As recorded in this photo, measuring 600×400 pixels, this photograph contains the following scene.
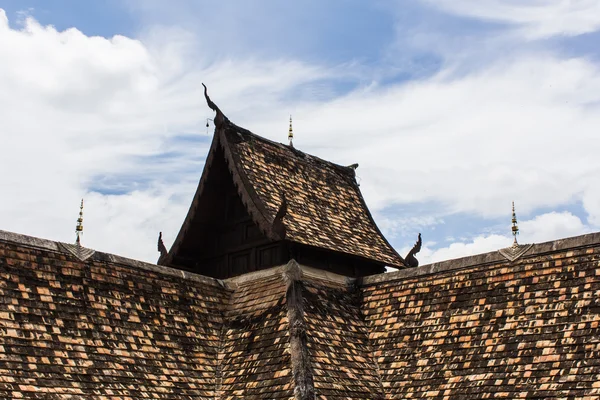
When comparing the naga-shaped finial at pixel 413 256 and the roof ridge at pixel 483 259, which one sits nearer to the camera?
the roof ridge at pixel 483 259

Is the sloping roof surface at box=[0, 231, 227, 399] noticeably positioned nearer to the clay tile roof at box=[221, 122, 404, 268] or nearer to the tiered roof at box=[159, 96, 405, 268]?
the tiered roof at box=[159, 96, 405, 268]

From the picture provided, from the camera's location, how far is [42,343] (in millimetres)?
14820

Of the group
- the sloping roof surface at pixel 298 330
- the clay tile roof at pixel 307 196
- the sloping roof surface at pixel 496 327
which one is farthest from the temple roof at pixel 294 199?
the sloping roof surface at pixel 496 327

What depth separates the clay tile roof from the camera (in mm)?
19906

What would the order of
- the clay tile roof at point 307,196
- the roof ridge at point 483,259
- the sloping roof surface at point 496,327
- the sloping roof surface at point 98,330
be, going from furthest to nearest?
the clay tile roof at point 307,196, the roof ridge at point 483,259, the sloping roof surface at point 496,327, the sloping roof surface at point 98,330

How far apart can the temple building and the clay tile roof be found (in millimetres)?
69

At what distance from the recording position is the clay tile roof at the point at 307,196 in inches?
784

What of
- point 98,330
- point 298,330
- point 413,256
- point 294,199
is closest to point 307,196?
point 294,199

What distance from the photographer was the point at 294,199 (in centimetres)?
2100

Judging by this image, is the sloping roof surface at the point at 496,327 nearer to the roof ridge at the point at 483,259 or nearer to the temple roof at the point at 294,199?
the roof ridge at the point at 483,259

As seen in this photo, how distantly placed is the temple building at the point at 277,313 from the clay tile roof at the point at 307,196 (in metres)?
0.07

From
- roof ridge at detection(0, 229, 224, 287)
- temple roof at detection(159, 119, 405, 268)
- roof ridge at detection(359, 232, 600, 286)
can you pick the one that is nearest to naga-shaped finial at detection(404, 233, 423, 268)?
temple roof at detection(159, 119, 405, 268)

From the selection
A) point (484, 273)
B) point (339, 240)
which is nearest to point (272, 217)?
point (339, 240)

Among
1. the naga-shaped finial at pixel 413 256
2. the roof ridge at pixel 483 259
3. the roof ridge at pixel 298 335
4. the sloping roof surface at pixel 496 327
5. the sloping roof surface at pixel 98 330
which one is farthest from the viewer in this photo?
the naga-shaped finial at pixel 413 256
